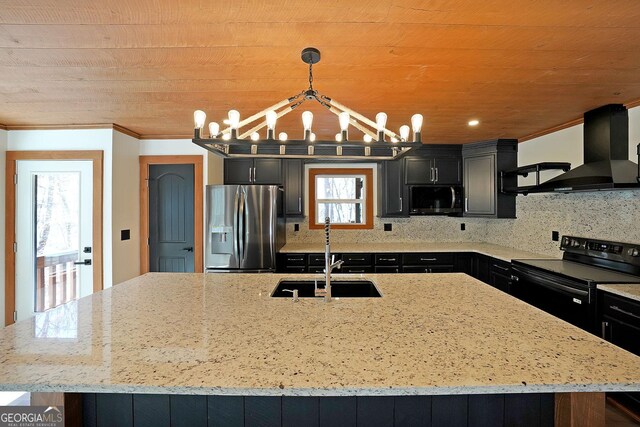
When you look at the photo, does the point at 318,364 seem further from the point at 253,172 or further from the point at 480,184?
the point at 480,184

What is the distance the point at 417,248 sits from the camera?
12.9 ft

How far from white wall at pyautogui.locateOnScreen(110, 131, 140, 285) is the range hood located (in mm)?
4369

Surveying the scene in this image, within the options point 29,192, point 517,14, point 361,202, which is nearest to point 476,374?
point 517,14

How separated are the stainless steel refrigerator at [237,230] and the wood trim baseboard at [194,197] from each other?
0.25m

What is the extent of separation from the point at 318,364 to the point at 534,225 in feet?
11.9

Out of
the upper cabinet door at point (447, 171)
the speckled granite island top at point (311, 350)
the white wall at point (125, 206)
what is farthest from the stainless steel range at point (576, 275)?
the white wall at point (125, 206)

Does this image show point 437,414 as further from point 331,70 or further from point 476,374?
point 331,70

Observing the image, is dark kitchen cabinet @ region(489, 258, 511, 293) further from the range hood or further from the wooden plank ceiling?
the wooden plank ceiling

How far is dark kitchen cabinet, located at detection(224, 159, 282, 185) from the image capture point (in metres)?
4.14

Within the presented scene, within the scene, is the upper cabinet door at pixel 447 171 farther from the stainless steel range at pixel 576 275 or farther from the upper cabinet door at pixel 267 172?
the upper cabinet door at pixel 267 172

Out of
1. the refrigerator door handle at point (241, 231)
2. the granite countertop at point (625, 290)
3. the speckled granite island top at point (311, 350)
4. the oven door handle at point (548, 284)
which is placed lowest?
the oven door handle at point (548, 284)

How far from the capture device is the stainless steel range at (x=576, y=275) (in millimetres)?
2303

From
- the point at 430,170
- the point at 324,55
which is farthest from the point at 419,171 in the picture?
the point at 324,55

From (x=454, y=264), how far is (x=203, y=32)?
3654 millimetres
